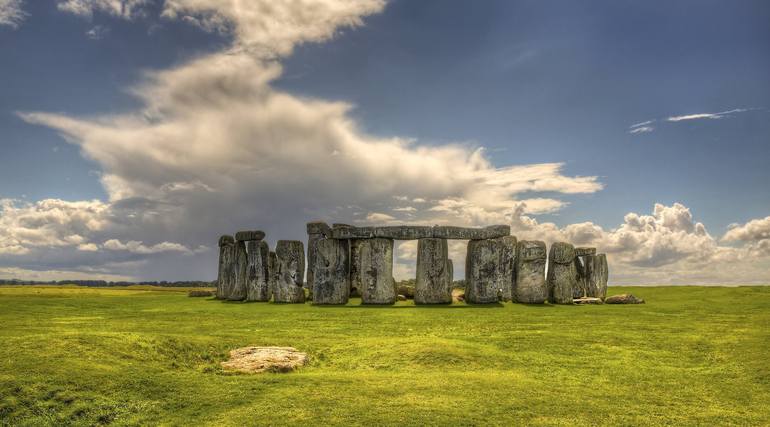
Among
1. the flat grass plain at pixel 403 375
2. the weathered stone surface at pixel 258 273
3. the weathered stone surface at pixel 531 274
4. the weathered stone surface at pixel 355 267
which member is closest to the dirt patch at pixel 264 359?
the flat grass plain at pixel 403 375

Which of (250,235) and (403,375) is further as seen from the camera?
(250,235)

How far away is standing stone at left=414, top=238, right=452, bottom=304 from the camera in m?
23.1

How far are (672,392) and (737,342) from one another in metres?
5.09

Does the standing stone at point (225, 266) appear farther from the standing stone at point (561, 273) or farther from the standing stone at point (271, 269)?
the standing stone at point (561, 273)

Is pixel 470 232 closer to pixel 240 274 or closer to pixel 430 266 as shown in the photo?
pixel 430 266

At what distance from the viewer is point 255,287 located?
1030 inches

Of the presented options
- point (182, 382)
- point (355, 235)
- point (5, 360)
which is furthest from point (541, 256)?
point (5, 360)

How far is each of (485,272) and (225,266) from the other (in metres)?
→ 13.2

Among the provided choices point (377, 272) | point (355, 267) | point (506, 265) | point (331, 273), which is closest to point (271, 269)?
point (331, 273)

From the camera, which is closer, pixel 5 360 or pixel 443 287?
pixel 5 360

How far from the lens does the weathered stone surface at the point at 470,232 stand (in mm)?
23219

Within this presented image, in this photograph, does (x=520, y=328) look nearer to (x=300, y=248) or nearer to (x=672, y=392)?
(x=672, y=392)

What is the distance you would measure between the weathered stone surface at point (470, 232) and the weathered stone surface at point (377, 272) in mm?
2227

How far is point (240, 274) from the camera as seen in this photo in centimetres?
2695
